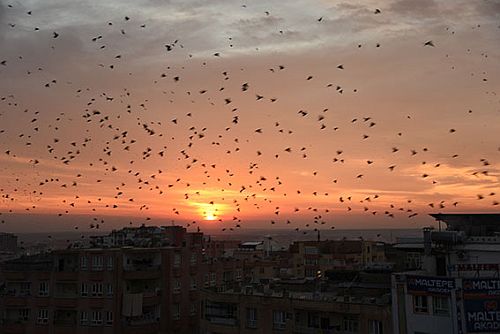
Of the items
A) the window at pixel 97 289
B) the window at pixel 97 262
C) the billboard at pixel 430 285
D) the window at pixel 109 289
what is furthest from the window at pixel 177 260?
the billboard at pixel 430 285

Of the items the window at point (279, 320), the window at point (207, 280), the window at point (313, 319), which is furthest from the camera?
the window at point (207, 280)

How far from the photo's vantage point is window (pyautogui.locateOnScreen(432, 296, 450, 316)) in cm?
3422

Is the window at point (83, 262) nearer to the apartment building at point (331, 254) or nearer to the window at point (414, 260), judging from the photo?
the window at point (414, 260)

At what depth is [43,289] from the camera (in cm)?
5494

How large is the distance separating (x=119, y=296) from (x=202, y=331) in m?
12.3

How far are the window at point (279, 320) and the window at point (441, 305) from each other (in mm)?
10199

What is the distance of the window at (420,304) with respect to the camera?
35031 mm

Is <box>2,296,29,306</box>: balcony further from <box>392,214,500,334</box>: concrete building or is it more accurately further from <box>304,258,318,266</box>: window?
<box>304,258,318,266</box>: window

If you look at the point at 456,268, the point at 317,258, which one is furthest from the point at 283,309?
the point at 317,258

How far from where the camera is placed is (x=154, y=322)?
182 feet

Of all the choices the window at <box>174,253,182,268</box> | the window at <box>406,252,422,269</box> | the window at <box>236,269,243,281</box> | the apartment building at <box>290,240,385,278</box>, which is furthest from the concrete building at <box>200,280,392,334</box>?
the apartment building at <box>290,240,385,278</box>

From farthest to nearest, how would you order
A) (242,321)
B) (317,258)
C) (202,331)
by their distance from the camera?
(317,258)
(202,331)
(242,321)

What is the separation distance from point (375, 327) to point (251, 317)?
9.41 m

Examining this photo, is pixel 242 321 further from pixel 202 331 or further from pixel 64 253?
pixel 64 253
